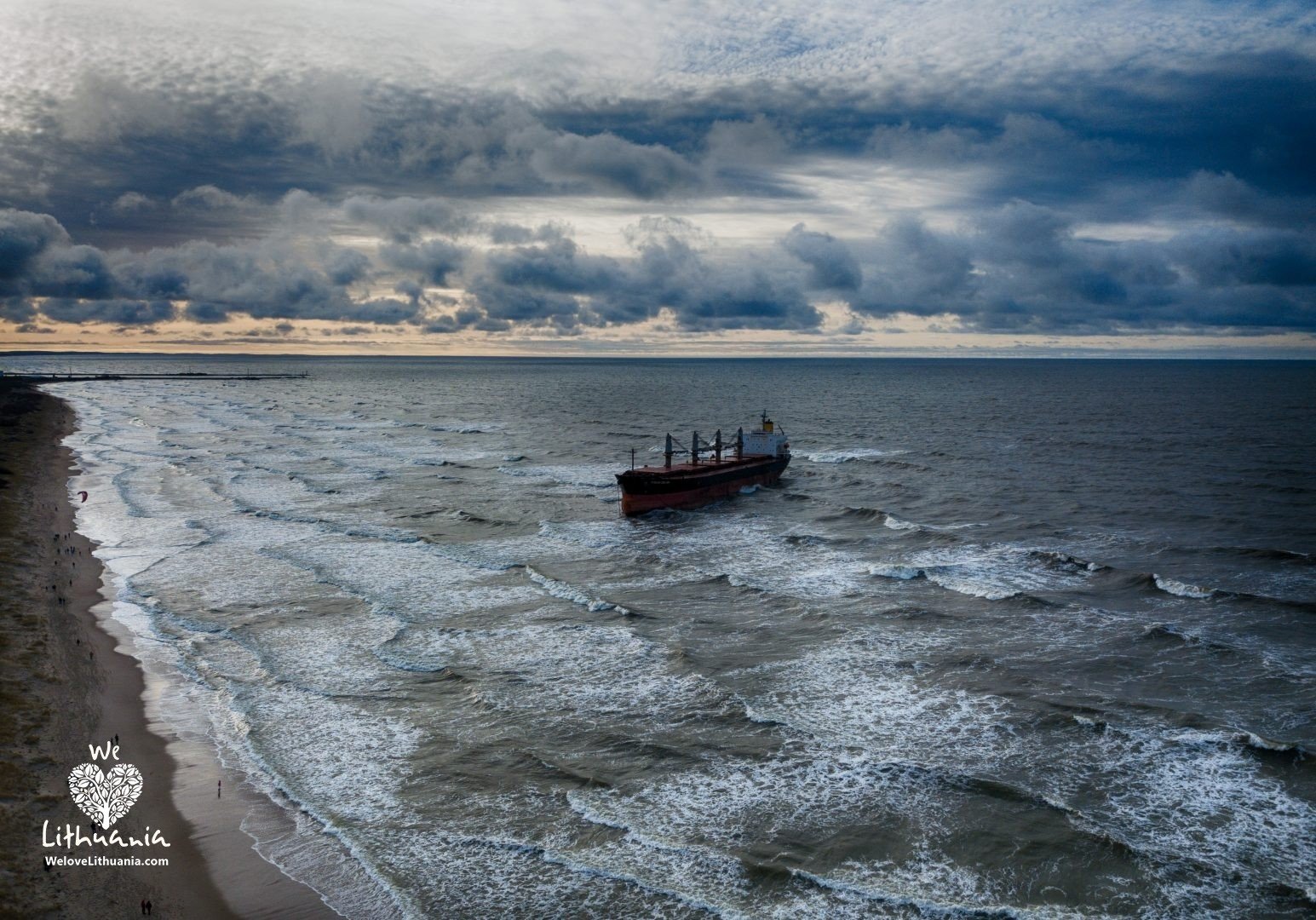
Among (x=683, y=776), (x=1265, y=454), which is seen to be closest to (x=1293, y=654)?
(x=683, y=776)

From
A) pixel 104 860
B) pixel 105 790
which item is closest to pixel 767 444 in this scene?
pixel 105 790

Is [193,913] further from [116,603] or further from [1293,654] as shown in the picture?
[1293,654]

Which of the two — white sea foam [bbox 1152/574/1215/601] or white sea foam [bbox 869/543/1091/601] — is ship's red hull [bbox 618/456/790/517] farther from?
white sea foam [bbox 1152/574/1215/601]

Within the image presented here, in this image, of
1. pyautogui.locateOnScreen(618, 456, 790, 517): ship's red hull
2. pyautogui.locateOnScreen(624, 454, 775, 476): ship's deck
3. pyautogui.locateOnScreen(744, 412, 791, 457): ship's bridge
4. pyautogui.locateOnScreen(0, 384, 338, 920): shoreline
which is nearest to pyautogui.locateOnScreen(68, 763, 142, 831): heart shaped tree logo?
pyautogui.locateOnScreen(0, 384, 338, 920): shoreline

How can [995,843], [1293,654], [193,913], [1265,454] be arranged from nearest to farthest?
[193,913] → [995,843] → [1293,654] → [1265,454]

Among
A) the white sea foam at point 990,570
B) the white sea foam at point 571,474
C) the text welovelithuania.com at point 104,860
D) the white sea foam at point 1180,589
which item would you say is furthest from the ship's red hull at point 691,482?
the text welovelithuania.com at point 104,860

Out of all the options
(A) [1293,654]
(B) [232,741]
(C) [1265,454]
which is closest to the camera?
(B) [232,741]

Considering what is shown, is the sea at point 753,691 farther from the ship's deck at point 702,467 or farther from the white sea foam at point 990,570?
the ship's deck at point 702,467
